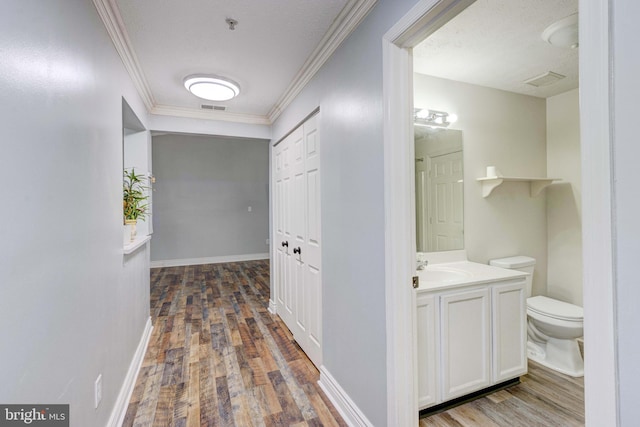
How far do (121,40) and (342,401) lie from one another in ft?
8.58

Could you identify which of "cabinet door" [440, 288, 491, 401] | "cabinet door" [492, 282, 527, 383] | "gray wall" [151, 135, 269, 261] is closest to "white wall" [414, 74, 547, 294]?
"cabinet door" [492, 282, 527, 383]

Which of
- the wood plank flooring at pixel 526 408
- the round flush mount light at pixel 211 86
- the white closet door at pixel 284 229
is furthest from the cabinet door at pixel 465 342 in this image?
the round flush mount light at pixel 211 86

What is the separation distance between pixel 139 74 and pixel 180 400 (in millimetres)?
2420

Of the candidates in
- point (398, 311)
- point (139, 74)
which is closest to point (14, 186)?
point (398, 311)

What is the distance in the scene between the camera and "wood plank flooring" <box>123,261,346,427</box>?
5.72 ft

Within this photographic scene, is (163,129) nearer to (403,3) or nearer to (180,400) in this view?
(180,400)

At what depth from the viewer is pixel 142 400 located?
1.88 meters

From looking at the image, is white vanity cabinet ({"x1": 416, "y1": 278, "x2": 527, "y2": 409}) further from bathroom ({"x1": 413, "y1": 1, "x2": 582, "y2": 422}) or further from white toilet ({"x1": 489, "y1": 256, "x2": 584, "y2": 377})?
bathroom ({"x1": 413, "y1": 1, "x2": 582, "y2": 422})

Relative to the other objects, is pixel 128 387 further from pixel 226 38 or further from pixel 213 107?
pixel 213 107

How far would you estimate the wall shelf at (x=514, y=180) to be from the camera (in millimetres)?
2451

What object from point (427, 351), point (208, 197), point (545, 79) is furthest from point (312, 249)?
point (208, 197)

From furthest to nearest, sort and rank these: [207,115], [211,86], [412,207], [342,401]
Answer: [207,115]
[211,86]
[342,401]
[412,207]

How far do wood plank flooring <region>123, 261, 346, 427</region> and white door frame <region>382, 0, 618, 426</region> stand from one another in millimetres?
780

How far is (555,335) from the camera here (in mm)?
2211
